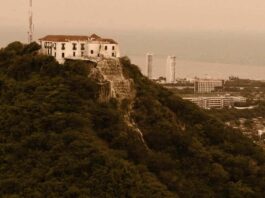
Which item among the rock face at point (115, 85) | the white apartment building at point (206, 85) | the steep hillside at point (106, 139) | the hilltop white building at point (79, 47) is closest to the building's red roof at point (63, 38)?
the hilltop white building at point (79, 47)

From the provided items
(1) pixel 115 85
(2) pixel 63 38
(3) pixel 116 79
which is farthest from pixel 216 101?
(1) pixel 115 85

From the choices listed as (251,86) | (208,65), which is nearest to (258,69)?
(208,65)

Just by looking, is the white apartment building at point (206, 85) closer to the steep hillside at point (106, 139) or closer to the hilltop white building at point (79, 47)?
the hilltop white building at point (79, 47)

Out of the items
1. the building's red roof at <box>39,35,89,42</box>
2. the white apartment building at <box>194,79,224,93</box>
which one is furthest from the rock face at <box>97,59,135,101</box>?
the white apartment building at <box>194,79,224,93</box>

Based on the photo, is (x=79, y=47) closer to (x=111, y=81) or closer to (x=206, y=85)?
(x=111, y=81)

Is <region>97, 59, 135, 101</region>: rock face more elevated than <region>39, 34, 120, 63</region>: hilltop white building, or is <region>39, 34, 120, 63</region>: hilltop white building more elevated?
<region>39, 34, 120, 63</region>: hilltop white building

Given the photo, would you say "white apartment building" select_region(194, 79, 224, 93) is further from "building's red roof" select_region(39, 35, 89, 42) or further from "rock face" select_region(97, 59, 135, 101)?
"rock face" select_region(97, 59, 135, 101)

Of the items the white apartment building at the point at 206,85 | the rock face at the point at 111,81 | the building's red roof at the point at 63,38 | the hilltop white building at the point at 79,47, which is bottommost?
the white apartment building at the point at 206,85
